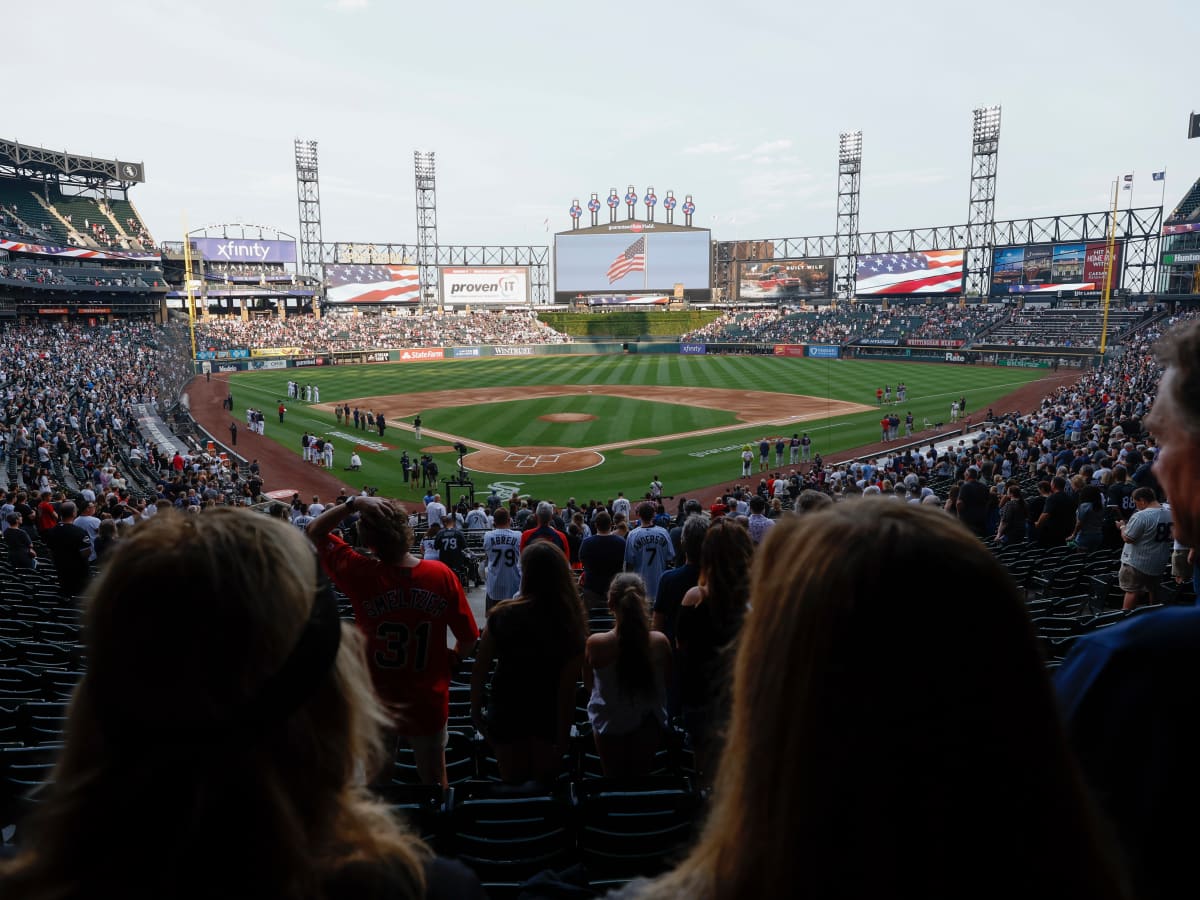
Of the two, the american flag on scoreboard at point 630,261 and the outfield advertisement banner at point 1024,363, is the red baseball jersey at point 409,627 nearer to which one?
the outfield advertisement banner at point 1024,363

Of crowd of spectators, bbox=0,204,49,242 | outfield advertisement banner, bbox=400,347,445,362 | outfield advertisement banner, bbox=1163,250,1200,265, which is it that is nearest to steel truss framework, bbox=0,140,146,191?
crowd of spectators, bbox=0,204,49,242

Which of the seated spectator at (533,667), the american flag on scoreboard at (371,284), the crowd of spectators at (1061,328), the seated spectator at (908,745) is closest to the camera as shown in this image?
the seated spectator at (908,745)

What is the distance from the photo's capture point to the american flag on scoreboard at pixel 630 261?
102 meters

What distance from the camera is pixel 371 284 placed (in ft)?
336

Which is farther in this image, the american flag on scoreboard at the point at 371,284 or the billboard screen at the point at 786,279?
the american flag on scoreboard at the point at 371,284

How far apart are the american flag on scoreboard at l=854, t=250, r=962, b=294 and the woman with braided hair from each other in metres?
92.8

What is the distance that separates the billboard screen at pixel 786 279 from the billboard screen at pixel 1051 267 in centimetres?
2383

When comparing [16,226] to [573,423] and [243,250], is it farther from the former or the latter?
[573,423]

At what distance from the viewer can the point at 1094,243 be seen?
228ft

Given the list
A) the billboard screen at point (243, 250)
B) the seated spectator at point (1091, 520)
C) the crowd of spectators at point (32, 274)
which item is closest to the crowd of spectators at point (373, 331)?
the billboard screen at point (243, 250)

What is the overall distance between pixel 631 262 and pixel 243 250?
1953 inches

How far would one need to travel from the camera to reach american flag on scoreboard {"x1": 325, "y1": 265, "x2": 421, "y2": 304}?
101m

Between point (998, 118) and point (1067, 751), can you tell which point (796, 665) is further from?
point (998, 118)

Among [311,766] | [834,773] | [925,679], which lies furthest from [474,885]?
[925,679]
